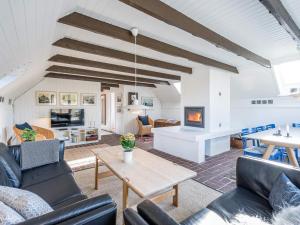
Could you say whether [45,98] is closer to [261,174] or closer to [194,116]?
[194,116]

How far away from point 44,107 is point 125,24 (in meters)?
4.67

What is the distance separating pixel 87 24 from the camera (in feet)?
7.03

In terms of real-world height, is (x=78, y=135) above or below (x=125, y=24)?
below

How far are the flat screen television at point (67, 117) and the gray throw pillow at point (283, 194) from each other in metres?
5.83

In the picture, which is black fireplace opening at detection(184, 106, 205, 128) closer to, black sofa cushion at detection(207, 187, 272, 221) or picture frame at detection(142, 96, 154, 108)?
black sofa cushion at detection(207, 187, 272, 221)

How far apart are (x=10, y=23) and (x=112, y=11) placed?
44.6 inches

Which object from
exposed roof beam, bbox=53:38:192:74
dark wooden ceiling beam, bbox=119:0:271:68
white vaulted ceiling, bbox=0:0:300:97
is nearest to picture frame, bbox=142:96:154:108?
exposed roof beam, bbox=53:38:192:74

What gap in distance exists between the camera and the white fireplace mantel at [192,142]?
3.96 m

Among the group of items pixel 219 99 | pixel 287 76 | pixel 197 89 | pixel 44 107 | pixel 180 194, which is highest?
pixel 287 76

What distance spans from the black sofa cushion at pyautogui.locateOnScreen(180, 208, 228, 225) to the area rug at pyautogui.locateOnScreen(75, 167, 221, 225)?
2.43ft

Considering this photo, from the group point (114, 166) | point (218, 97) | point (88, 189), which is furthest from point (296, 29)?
point (88, 189)

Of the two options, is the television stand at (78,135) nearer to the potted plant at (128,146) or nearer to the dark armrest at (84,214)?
the potted plant at (128,146)

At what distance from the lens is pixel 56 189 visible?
1.81 metres

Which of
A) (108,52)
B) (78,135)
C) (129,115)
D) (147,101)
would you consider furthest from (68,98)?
(147,101)
